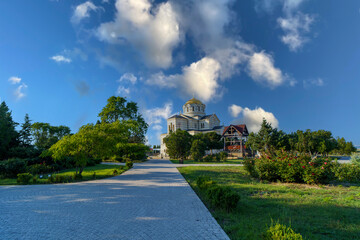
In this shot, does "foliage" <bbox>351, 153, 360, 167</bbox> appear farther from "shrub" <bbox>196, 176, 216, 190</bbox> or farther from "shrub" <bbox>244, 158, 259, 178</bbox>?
"shrub" <bbox>196, 176, 216, 190</bbox>

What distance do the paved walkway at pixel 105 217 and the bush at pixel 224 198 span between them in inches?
16.4

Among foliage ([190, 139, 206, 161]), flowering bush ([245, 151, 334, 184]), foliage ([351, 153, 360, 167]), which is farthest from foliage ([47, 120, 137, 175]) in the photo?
foliage ([190, 139, 206, 161])

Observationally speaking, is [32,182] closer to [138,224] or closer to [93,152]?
[93,152]

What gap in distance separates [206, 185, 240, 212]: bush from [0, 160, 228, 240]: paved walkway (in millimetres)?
417

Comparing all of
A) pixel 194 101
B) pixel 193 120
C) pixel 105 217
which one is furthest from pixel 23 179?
pixel 194 101

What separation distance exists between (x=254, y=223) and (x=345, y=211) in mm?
2855

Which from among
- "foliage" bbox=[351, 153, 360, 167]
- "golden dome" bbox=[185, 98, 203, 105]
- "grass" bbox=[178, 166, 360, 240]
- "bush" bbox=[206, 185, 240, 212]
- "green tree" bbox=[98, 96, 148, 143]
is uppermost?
"golden dome" bbox=[185, 98, 203, 105]

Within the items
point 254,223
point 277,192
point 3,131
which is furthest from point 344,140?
point 3,131

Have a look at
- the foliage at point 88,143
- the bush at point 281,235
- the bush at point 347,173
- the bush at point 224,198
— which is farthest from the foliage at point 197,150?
the bush at point 281,235

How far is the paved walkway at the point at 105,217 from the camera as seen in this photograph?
3908 mm

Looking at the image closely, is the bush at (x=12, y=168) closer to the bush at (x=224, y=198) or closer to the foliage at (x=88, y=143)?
the foliage at (x=88, y=143)

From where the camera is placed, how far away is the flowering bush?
29.0ft

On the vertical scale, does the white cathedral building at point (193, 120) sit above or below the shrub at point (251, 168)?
above

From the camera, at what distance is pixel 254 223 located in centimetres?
432
